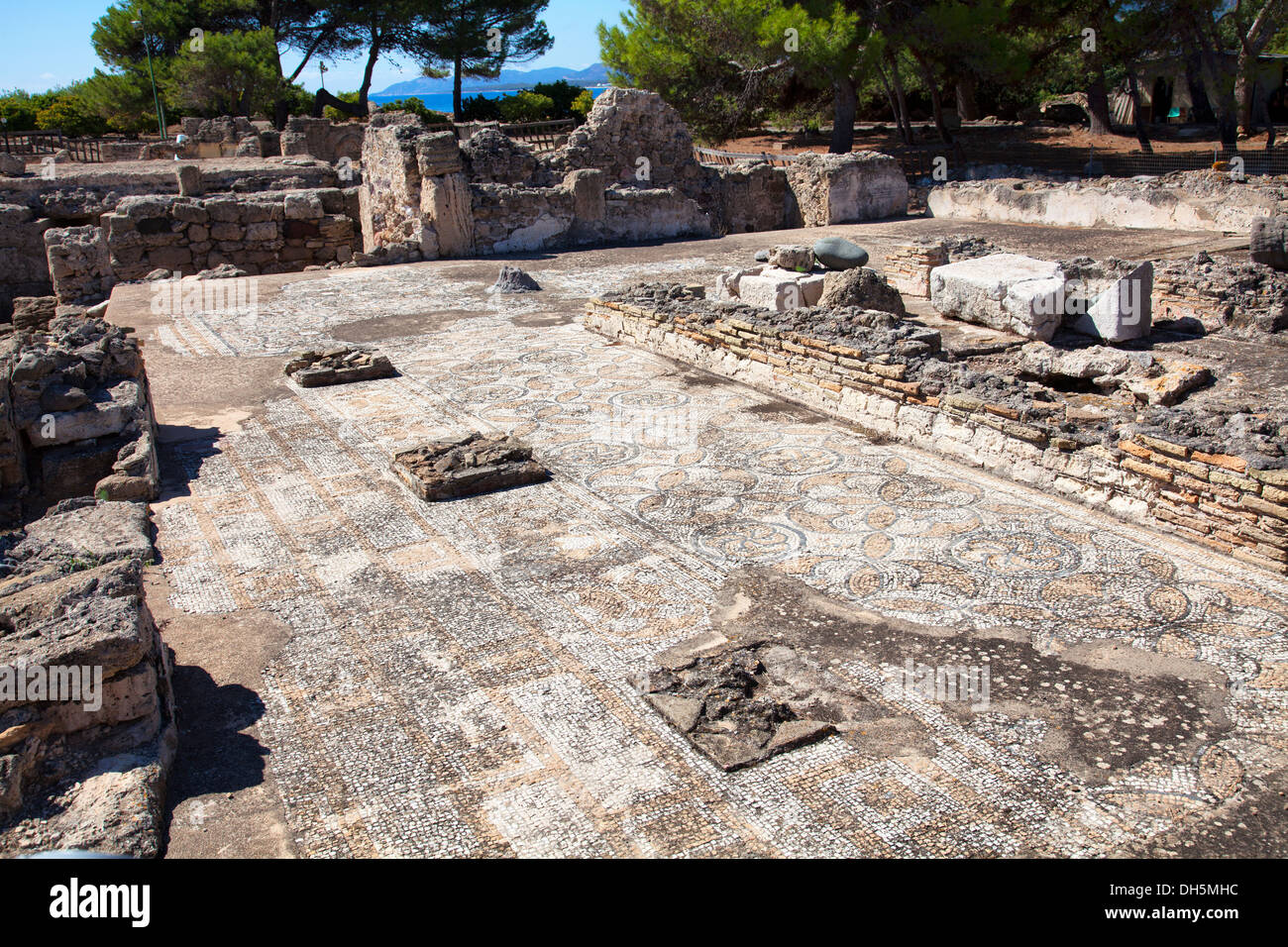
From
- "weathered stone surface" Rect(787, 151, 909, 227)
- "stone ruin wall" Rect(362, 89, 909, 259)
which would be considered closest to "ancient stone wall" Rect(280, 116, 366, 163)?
"stone ruin wall" Rect(362, 89, 909, 259)

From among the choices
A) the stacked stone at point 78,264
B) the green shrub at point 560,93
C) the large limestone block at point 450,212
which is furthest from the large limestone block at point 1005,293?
the green shrub at point 560,93

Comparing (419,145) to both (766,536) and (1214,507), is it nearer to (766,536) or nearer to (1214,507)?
(766,536)

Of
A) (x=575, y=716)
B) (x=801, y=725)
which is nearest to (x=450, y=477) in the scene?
(x=575, y=716)

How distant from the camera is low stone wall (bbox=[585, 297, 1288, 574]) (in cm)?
423

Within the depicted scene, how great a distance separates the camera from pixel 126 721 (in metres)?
2.94

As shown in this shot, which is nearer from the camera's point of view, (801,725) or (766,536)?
(801,725)

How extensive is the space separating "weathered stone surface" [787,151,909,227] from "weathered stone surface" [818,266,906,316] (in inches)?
306

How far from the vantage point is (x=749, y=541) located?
456 cm

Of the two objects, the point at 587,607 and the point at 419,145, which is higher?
the point at 419,145

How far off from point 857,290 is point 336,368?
14.4 feet

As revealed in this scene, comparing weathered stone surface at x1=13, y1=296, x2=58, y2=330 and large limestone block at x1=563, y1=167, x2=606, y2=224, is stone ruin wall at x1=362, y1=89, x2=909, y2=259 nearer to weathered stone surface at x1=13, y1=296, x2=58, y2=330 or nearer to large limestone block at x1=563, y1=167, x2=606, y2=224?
large limestone block at x1=563, y1=167, x2=606, y2=224

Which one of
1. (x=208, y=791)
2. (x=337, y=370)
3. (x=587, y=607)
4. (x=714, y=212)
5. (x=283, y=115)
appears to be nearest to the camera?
(x=208, y=791)

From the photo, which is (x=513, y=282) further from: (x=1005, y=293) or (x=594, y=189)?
(x=1005, y=293)

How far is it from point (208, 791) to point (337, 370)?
506 centimetres
